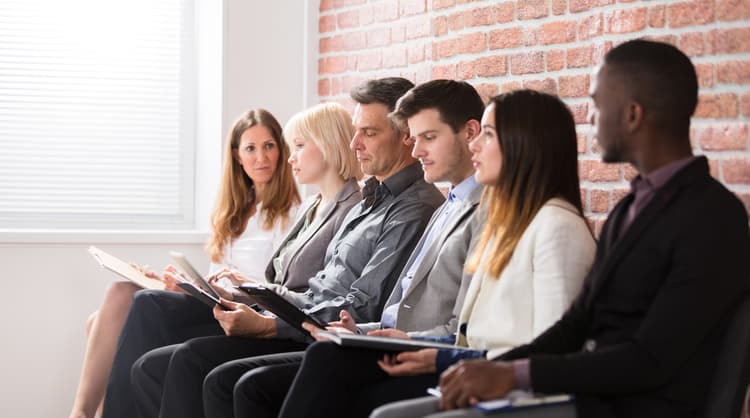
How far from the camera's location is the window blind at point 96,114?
16.3ft

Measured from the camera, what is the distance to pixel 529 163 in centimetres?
247

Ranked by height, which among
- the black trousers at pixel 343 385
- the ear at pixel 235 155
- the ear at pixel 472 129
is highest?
the ear at pixel 472 129

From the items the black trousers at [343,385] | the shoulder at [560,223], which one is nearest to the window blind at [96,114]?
the black trousers at [343,385]

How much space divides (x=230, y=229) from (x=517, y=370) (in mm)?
2382

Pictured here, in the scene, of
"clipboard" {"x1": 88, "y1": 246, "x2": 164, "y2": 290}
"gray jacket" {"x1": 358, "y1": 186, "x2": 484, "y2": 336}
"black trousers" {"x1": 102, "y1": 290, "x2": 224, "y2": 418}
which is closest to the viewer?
"gray jacket" {"x1": 358, "y1": 186, "x2": 484, "y2": 336}

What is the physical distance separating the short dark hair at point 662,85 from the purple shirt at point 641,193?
9cm

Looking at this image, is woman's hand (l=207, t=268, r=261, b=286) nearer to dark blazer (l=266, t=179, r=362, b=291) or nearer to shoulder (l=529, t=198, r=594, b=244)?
dark blazer (l=266, t=179, r=362, b=291)

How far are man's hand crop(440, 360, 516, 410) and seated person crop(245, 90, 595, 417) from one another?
304 mm

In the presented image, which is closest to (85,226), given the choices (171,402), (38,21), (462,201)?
(38,21)

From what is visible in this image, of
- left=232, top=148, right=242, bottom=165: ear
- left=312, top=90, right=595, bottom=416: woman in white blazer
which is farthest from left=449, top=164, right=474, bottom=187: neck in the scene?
left=232, top=148, right=242, bottom=165: ear

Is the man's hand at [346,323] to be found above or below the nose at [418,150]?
below

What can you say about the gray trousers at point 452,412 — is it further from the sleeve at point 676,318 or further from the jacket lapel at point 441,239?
the jacket lapel at point 441,239

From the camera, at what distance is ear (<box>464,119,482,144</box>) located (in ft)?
10.2

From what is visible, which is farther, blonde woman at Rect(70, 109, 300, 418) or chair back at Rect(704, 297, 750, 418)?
blonde woman at Rect(70, 109, 300, 418)
